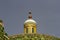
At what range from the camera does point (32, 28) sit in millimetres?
63062

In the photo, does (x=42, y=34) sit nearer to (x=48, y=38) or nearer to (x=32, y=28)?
(x=48, y=38)

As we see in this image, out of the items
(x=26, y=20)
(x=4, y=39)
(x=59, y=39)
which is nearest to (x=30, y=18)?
(x=26, y=20)

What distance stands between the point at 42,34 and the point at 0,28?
11.9 metres

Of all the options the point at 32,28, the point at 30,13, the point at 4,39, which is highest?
the point at 30,13

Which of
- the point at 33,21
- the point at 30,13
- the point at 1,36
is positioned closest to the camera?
the point at 1,36

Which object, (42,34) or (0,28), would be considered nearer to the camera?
(0,28)

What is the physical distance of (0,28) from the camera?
42.0 meters

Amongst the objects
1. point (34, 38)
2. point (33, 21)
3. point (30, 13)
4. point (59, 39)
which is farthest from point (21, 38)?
point (30, 13)

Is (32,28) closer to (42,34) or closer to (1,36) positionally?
(42,34)

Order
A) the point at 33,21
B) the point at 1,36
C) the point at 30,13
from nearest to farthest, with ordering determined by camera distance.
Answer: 1. the point at 1,36
2. the point at 33,21
3. the point at 30,13

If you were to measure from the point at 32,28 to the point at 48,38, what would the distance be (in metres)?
11.5

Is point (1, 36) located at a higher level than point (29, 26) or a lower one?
lower

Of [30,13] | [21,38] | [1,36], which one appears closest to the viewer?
[1,36]

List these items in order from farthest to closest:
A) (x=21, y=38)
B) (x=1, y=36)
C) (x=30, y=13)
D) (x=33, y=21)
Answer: (x=30, y=13), (x=33, y=21), (x=21, y=38), (x=1, y=36)
